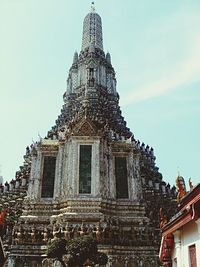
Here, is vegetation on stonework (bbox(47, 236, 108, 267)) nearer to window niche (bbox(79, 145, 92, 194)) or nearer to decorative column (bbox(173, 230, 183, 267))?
decorative column (bbox(173, 230, 183, 267))

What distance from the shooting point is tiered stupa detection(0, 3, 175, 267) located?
2527cm

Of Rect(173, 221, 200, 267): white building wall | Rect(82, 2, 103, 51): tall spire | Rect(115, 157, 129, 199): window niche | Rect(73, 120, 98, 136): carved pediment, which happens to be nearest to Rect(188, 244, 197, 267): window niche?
Rect(173, 221, 200, 267): white building wall

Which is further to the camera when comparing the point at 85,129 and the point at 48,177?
the point at 85,129

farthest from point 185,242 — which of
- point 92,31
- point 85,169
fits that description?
point 92,31

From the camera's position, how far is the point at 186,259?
10.8m

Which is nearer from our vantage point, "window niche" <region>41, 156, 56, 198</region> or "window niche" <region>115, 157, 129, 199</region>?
"window niche" <region>115, 157, 129, 199</region>

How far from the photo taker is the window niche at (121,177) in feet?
99.0

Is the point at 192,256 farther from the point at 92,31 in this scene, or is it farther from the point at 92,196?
the point at 92,31

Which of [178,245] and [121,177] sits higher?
[121,177]

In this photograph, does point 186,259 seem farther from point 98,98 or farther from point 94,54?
point 94,54

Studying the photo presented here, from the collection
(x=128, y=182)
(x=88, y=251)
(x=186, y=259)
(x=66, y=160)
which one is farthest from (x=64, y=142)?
(x=186, y=259)

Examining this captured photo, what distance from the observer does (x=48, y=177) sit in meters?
31.4

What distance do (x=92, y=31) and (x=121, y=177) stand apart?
3042cm

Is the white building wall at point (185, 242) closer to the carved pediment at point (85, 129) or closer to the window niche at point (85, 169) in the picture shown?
the window niche at point (85, 169)
